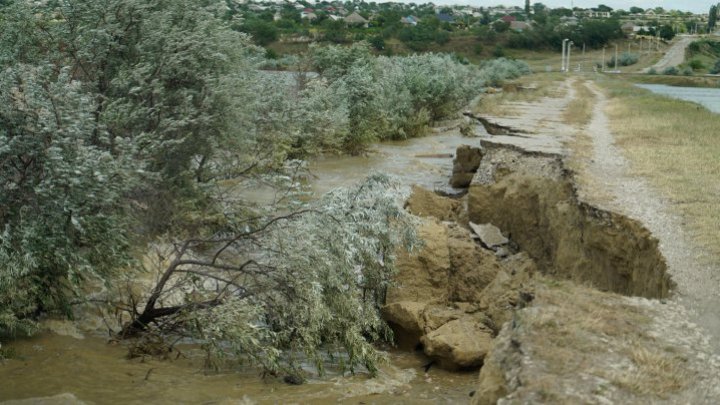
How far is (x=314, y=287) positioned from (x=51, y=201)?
239 centimetres

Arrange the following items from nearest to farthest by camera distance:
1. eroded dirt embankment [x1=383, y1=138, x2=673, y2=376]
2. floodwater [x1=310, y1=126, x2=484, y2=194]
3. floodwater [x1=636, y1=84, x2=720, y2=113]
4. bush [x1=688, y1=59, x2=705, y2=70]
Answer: eroded dirt embankment [x1=383, y1=138, x2=673, y2=376] → floodwater [x1=310, y1=126, x2=484, y2=194] → floodwater [x1=636, y1=84, x2=720, y2=113] → bush [x1=688, y1=59, x2=705, y2=70]

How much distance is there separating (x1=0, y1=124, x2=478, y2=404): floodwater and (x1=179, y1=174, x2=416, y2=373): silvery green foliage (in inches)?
9.0

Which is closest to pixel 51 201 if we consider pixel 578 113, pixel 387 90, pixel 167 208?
pixel 167 208

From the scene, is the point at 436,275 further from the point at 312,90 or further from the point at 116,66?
the point at 312,90

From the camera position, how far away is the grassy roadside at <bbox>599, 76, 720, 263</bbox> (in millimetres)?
8852

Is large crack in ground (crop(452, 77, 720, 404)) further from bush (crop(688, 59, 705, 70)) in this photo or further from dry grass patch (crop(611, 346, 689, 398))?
bush (crop(688, 59, 705, 70))

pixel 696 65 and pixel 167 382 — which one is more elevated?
pixel 167 382

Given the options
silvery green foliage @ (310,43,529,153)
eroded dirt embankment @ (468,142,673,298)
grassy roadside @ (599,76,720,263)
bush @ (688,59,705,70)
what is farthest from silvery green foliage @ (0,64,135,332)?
bush @ (688,59,705,70)

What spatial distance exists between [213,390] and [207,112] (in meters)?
4.99

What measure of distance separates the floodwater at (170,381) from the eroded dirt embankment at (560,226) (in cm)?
183

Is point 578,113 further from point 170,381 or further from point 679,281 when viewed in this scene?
point 170,381

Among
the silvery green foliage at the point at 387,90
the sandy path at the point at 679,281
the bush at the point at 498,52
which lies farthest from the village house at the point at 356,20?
the sandy path at the point at 679,281

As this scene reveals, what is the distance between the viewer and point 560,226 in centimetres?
1081

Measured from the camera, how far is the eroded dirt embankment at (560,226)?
8.38 m
